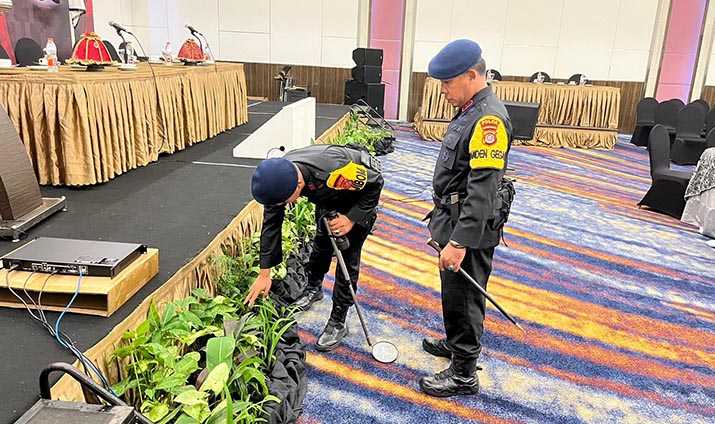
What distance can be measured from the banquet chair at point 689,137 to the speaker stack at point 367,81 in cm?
448

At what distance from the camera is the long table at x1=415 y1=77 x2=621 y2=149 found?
7.91 metres

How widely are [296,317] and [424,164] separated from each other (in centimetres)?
408

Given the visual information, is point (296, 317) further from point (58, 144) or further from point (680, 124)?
point (680, 124)

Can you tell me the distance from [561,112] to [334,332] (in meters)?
6.85

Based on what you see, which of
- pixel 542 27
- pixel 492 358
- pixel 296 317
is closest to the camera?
pixel 492 358

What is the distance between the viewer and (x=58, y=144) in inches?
109

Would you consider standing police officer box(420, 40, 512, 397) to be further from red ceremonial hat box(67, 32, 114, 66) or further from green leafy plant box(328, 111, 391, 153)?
green leafy plant box(328, 111, 391, 153)

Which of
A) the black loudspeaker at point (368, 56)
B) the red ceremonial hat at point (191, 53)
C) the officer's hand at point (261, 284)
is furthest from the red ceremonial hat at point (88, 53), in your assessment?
the black loudspeaker at point (368, 56)

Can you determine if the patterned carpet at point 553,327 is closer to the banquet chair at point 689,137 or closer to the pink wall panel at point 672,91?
the banquet chair at point 689,137

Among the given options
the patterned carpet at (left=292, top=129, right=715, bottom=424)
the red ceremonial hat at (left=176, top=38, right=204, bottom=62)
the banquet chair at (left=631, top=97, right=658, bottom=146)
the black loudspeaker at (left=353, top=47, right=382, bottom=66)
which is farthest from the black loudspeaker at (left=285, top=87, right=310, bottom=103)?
the banquet chair at (left=631, top=97, right=658, bottom=146)

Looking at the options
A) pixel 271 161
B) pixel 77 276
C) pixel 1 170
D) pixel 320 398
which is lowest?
pixel 320 398

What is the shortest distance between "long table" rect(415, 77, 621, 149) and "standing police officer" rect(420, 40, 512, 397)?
615 centimetres

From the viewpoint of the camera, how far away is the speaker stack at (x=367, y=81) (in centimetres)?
818

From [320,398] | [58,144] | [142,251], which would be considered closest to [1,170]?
[58,144]
